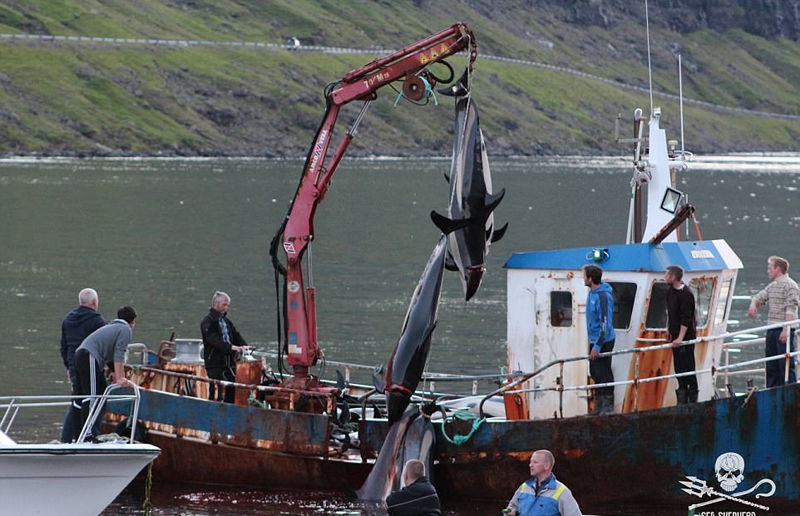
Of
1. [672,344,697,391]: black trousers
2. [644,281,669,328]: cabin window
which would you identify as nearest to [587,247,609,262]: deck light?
[644,281,669,328]: cabin window

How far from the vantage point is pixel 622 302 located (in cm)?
2227

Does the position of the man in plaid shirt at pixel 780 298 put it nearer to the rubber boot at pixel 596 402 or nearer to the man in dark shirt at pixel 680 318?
the man in dark shirt at pixel 680 318

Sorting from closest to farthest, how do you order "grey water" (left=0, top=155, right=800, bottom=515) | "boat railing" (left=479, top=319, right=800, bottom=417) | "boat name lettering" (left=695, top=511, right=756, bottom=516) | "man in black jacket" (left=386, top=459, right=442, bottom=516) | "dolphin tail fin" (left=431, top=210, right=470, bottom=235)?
"man in black jacket" (left=386, top=459, right=442, bottom=516) < "boat railing" (left=479, top=319, right=800, bottom=417) < "boat name lettering" (left=695, top=511, right=756, bottom=516) < "dolphin tail fin" (left=431, top=210, right=470, bottom=235) < "grey water" (left=0, top=155, right=800, bottom=515)

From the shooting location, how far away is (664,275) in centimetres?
2198

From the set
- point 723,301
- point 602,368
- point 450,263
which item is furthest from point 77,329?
point 723,301

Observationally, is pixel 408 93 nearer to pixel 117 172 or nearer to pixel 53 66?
pixel 117 172

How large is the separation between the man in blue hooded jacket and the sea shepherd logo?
7.10ft

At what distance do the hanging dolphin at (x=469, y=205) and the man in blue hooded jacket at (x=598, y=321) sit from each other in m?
1.97

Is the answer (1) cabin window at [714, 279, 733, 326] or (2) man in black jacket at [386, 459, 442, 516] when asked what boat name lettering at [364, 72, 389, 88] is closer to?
(1) cabin window at [714, 279, 733, 326]

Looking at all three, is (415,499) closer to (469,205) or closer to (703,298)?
(469,205)

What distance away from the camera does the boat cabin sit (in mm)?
22109

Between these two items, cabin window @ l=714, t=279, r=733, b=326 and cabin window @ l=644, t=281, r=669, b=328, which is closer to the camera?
cabin window @ l=644, t=281, r=669, b=328

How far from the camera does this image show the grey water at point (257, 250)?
41.2m

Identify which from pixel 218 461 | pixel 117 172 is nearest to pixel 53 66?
pixel 117 172
